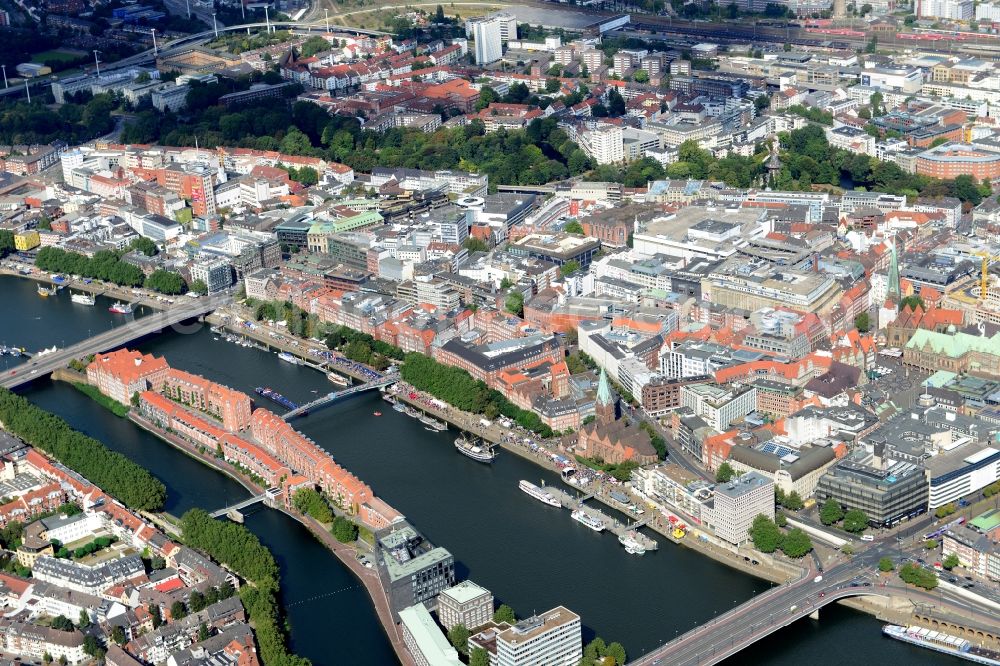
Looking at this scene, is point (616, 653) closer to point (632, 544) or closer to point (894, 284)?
point (632, 544)

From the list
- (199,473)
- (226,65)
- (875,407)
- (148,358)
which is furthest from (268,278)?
(226,65)

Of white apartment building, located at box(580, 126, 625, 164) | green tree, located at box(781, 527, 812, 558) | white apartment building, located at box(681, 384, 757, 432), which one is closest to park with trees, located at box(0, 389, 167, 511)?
white apartment building, located at box(681, 384, 757, 432)

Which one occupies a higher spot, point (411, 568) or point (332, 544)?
point (411, 568)

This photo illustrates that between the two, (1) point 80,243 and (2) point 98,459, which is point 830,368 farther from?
(1) point 80,243

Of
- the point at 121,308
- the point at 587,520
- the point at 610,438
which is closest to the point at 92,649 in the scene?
the point at 587,520

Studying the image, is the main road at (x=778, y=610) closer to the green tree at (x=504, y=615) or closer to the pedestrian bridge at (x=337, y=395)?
the green tree at (x=504, y=615)

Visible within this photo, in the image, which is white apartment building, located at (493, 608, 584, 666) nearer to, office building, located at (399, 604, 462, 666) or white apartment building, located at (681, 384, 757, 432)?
office building, located at (399, 604, 462, 666)

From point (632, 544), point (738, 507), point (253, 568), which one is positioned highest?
point (738, 507)
